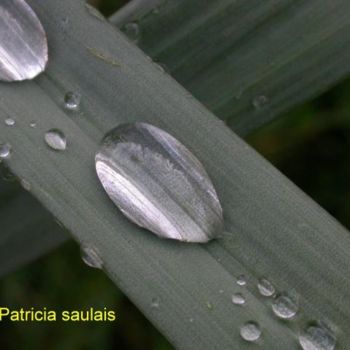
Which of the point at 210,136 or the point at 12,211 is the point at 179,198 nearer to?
the point at 210,136

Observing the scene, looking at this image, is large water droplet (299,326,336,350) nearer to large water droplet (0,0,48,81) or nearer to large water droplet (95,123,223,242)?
large water droplet (95,123,223,242)

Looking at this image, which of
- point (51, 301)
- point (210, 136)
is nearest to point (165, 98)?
point (210, 136)

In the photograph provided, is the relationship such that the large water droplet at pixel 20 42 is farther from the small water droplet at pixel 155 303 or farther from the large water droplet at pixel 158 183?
the small water droplet at pixel 155 303

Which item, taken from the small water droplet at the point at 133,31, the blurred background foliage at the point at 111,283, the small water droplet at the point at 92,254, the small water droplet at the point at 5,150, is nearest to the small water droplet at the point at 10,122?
the small water droplet at the point at 5,150

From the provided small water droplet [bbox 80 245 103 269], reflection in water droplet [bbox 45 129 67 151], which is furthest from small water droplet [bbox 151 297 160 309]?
reflection in water droplet [bbox 45 129 67 151]

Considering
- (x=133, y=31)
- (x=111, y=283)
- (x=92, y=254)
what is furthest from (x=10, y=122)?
(x=111, y=283)

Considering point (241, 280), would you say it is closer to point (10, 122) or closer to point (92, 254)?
point (92, 254)
